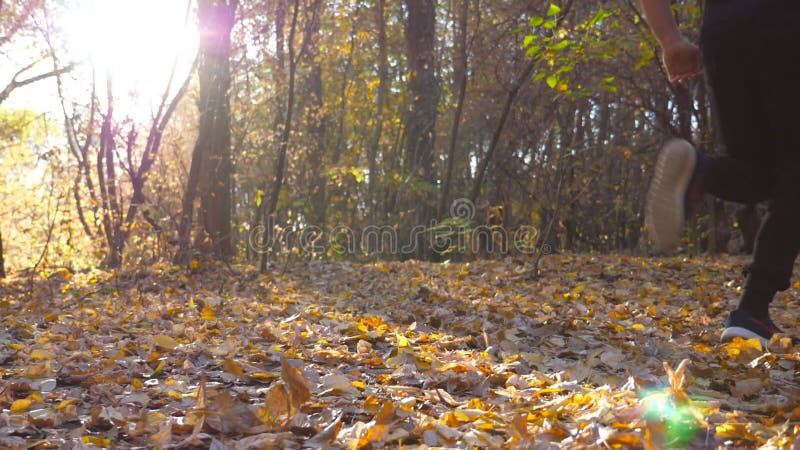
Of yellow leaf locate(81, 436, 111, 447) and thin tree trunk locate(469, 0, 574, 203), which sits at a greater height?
thin tree trunk locate(469, 0, 574, 203)

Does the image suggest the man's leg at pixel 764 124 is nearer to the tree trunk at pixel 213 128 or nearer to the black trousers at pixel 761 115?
the black trousers at pixel 761 115

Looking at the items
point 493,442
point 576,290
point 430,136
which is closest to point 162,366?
point 493,442

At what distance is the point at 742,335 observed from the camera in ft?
8.47

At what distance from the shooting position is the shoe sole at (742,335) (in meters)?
2.54

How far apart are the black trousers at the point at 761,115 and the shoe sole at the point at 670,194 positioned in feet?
0.32

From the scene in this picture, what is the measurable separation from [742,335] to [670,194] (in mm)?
615

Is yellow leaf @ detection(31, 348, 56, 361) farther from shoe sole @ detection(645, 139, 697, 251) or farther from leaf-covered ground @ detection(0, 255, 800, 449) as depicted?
shoe sole @ detection(645, 139, 697, 251)

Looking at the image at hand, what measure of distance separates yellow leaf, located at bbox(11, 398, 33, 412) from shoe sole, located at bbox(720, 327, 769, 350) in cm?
229

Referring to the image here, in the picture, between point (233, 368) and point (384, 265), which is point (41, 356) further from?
point (384, 265)

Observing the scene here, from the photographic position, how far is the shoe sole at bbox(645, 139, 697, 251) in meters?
2.40

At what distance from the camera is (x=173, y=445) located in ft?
5.05

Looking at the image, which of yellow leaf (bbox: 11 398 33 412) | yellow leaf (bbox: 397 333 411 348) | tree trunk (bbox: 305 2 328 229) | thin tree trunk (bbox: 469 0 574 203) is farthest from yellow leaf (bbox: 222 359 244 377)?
tree trunk (bbox: 305 2 328 229)

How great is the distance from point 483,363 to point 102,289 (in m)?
4.53

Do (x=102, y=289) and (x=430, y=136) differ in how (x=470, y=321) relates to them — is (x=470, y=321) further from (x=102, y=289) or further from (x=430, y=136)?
(x=430, y=136)
